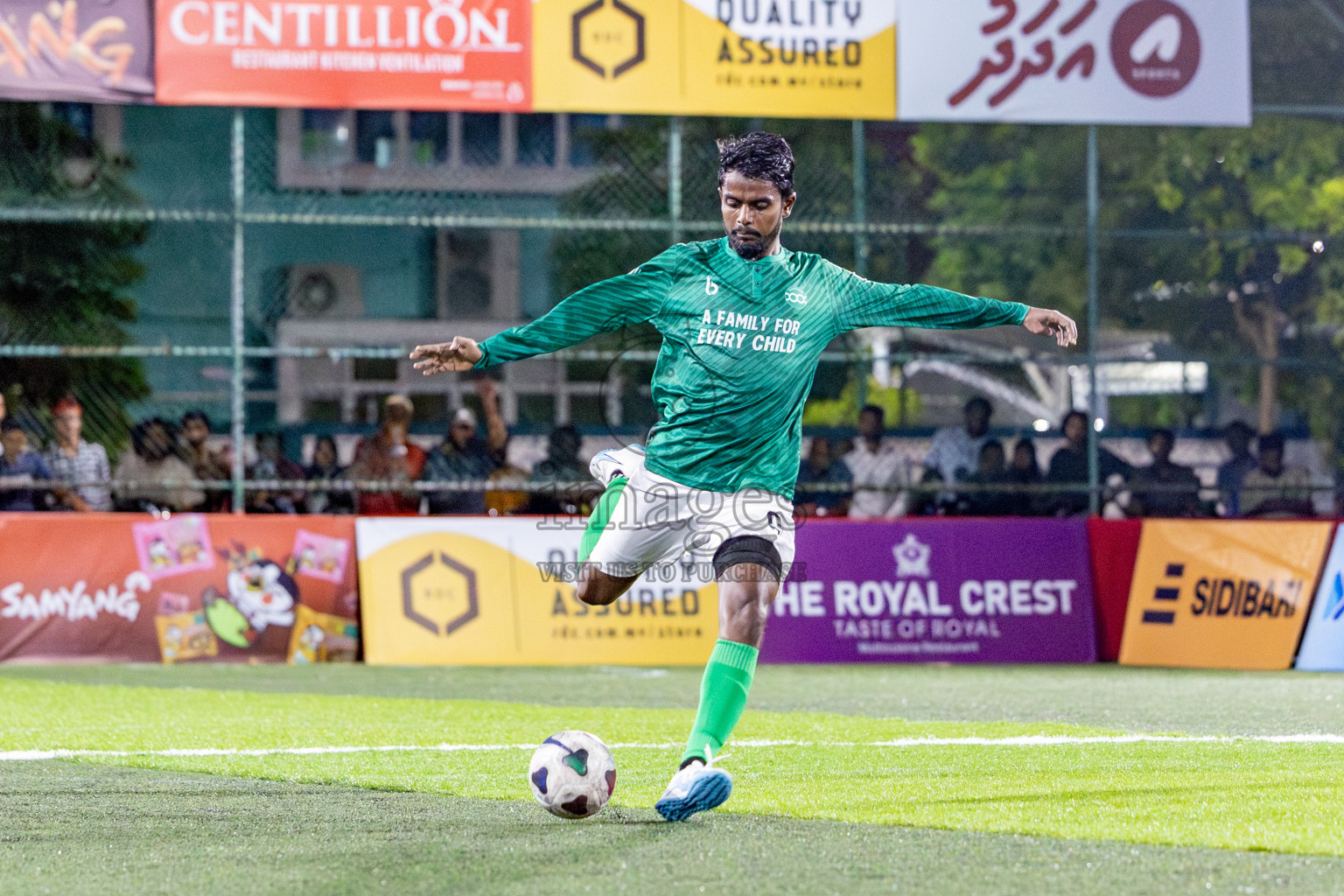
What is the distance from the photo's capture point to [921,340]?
61.0 ft

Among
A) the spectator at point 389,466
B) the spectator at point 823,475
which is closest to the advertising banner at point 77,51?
the spectator at point 389,466

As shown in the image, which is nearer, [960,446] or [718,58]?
[718,58]

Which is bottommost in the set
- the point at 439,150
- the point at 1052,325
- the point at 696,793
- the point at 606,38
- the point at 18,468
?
the point at 696,793

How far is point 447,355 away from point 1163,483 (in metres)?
10.5

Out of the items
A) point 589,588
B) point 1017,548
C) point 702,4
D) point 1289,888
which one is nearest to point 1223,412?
point 1017,548

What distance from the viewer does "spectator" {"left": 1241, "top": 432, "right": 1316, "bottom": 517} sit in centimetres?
1494

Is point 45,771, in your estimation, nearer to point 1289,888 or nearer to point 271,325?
point 1289,888

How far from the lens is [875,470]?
14805 millimetres

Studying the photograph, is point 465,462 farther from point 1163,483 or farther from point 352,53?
point 1163,483

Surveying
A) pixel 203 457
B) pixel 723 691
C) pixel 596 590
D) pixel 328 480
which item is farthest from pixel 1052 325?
pixel 203 457

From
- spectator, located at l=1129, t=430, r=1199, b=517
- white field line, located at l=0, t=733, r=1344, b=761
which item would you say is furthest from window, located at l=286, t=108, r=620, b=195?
white field line, located at l=0, t=733, r=1344, b=761

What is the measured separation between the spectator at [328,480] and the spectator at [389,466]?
0.49 ft

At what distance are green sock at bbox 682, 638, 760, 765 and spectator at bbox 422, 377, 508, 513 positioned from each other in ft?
29.2

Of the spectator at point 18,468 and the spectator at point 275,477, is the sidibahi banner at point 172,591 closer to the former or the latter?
the spectator at point 18,468
